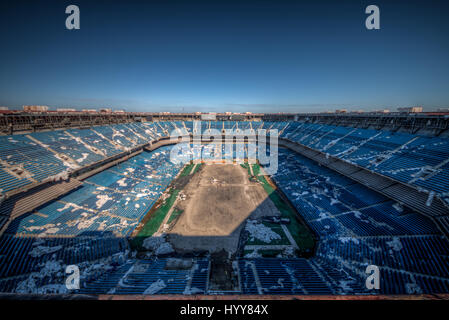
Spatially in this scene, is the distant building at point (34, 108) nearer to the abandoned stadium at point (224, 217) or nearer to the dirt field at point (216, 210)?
the abandoned stadium at point (224, 217)

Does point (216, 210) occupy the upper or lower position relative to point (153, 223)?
upper

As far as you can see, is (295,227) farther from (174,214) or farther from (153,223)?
(153,223)

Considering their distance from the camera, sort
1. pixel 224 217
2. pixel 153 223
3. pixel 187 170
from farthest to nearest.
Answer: pixel 187 170 → pixel 224 217 → pixel 153 223

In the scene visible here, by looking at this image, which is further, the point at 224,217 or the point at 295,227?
the point at 224,217

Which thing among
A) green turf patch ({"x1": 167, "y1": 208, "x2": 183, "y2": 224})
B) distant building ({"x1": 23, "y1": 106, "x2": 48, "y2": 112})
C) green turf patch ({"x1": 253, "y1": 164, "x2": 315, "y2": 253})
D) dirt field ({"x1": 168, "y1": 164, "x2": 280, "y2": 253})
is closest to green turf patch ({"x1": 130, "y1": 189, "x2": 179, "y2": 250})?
green turf patch ({"x1": 167, "y1": 208, "x2": 183, "y2": 224})

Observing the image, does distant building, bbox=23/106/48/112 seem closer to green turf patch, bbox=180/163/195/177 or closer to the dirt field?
green turf patch, bbox=180/163/195/177

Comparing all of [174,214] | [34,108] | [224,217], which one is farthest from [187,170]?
[34,108]

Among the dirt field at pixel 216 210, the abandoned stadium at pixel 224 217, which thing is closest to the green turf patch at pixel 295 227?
the abandoned stadium at pixel 224 217

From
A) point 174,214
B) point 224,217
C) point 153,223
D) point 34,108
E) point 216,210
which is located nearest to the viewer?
point 153,223

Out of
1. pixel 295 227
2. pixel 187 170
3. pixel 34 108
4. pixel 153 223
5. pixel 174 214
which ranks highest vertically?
pixel 34 108

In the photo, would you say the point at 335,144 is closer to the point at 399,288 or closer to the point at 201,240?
the point at 399,288
